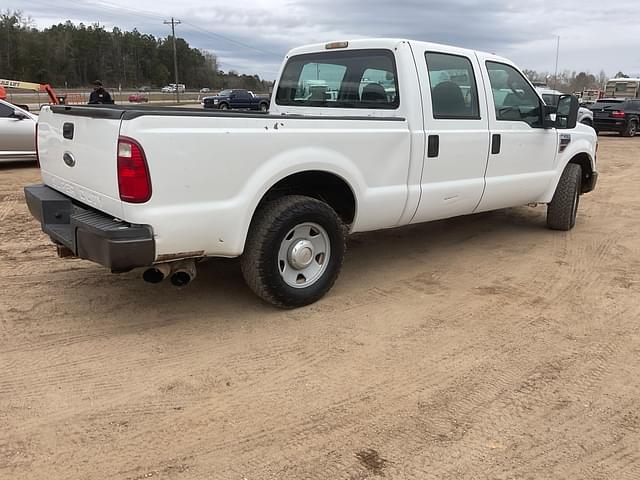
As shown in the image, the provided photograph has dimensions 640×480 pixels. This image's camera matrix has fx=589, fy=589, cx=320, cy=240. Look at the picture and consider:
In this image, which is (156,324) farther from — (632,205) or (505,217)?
(632,205)

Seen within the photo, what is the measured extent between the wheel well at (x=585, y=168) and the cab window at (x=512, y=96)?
4.09ft

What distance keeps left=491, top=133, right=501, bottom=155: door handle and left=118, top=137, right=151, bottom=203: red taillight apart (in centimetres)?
334

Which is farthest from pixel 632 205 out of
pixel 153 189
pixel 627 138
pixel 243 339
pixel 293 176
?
pixel 627 138

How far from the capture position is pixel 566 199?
6.63m

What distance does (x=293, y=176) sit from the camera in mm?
4195

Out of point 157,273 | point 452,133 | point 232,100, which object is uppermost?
point 232,100

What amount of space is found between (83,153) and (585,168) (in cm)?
588

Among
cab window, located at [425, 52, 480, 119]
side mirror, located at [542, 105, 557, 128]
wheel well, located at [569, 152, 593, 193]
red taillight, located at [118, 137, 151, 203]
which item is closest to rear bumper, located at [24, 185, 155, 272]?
red taillight, located at [118, 137, 151, 203]

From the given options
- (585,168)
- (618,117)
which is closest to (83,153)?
(585,168)

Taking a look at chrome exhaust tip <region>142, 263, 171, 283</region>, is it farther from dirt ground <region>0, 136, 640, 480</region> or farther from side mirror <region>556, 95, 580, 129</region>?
side mirror <region>556, 95, 580, 129</region>

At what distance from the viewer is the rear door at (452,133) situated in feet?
15.9

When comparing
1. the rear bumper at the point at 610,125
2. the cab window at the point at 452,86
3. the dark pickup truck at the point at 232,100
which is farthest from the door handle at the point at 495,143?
the dark pickup truck at the point at 232,100

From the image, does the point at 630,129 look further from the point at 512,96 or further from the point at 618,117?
the point at 512,96

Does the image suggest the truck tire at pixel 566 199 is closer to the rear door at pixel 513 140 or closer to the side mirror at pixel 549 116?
the rear door at pixel 513 140
